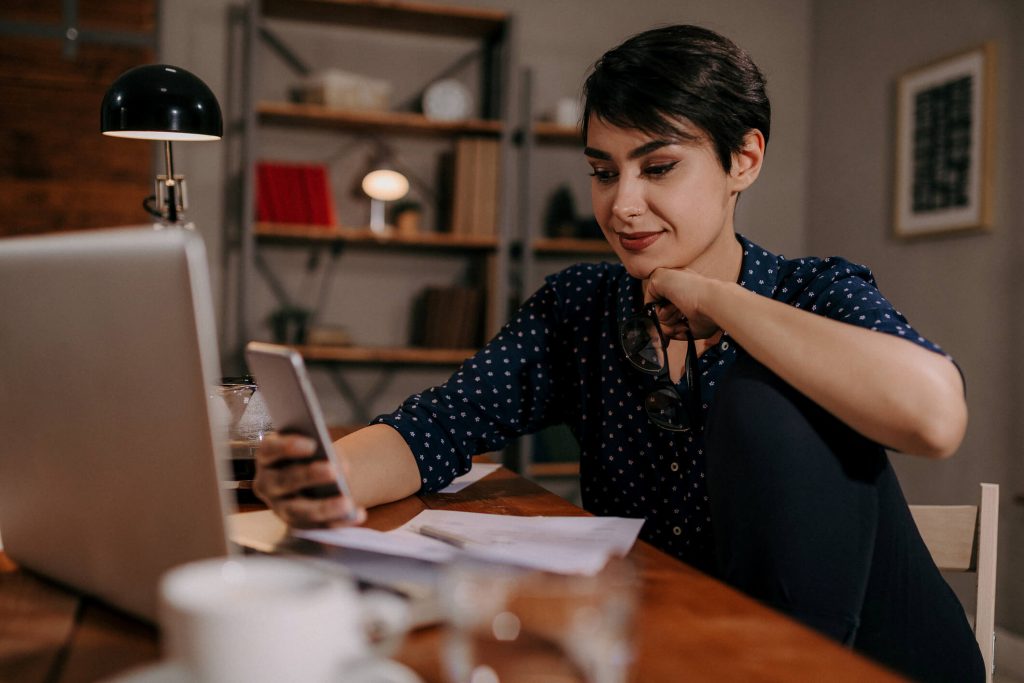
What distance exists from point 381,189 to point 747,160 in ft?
7.68

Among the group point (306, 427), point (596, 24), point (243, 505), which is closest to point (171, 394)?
point (306, 427)

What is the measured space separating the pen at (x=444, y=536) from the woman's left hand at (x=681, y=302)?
0.43 metres

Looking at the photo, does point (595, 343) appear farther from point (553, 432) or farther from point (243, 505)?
point (553, 432)

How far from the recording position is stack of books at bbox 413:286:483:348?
342cm

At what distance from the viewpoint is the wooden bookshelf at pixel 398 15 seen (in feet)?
10.7

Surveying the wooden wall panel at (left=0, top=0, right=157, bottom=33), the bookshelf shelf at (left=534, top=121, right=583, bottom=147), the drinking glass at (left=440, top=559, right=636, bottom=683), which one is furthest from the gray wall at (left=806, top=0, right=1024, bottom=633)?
the wooden wall panel at (left=0, top=0, right=157, bottom=33)

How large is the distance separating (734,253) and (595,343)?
10.3 inches

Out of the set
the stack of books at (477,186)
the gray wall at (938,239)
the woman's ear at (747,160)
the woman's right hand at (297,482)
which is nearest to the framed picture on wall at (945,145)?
the gray wall at (938,239)

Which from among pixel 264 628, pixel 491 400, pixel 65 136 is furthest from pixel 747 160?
pixel 65 136

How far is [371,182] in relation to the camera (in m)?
3.48

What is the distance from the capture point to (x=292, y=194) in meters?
3.30

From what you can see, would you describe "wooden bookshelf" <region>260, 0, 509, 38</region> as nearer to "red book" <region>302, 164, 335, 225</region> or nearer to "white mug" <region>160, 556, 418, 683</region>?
"red book" <region>302, 164, 335, 225</region>

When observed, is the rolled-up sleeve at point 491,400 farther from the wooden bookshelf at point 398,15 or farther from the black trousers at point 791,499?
the wooden bookshelf at point 398,15

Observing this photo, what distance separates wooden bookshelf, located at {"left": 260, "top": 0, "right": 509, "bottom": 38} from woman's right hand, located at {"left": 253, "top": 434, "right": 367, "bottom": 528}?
285 centimetres
